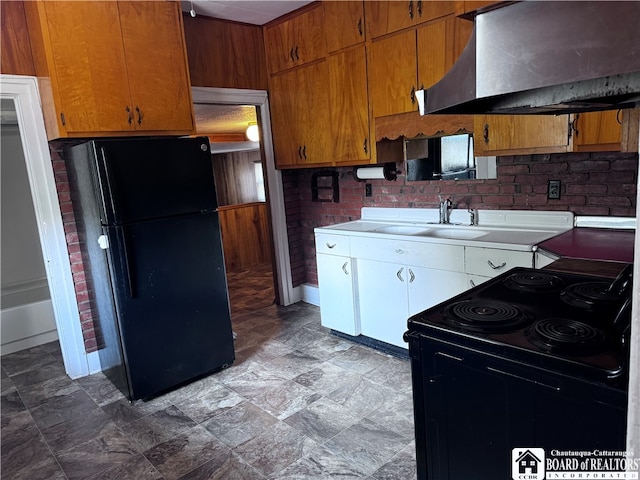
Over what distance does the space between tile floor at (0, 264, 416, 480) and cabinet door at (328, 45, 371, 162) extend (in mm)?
1531

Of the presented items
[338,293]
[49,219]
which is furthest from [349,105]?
[49,219]

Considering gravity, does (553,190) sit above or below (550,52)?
below

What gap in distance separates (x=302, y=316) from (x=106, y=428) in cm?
196

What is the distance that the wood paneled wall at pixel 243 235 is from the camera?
6254 mm

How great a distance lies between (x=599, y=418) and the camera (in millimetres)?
988

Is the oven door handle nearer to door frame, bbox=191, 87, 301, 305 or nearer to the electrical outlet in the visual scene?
the electrical outlet

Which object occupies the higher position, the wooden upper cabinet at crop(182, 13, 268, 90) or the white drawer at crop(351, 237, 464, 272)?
the wooden upper cabinet at crop(182, 13, 268, 90)

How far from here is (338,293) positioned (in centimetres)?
340

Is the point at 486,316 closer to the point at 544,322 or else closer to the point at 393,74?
the point at 544,322

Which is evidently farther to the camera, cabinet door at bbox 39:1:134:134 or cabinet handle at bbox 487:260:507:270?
cabinet door at bbox 39:1:134:134

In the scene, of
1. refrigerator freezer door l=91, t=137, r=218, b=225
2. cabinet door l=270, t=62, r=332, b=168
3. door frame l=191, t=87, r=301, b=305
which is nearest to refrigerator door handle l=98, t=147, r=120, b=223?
refrigerator freezer door l=91, t=137, r=218, b=225

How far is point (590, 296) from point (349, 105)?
7.72 feet

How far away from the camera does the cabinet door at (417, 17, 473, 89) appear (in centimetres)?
255

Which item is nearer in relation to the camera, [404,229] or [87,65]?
[87,65]
